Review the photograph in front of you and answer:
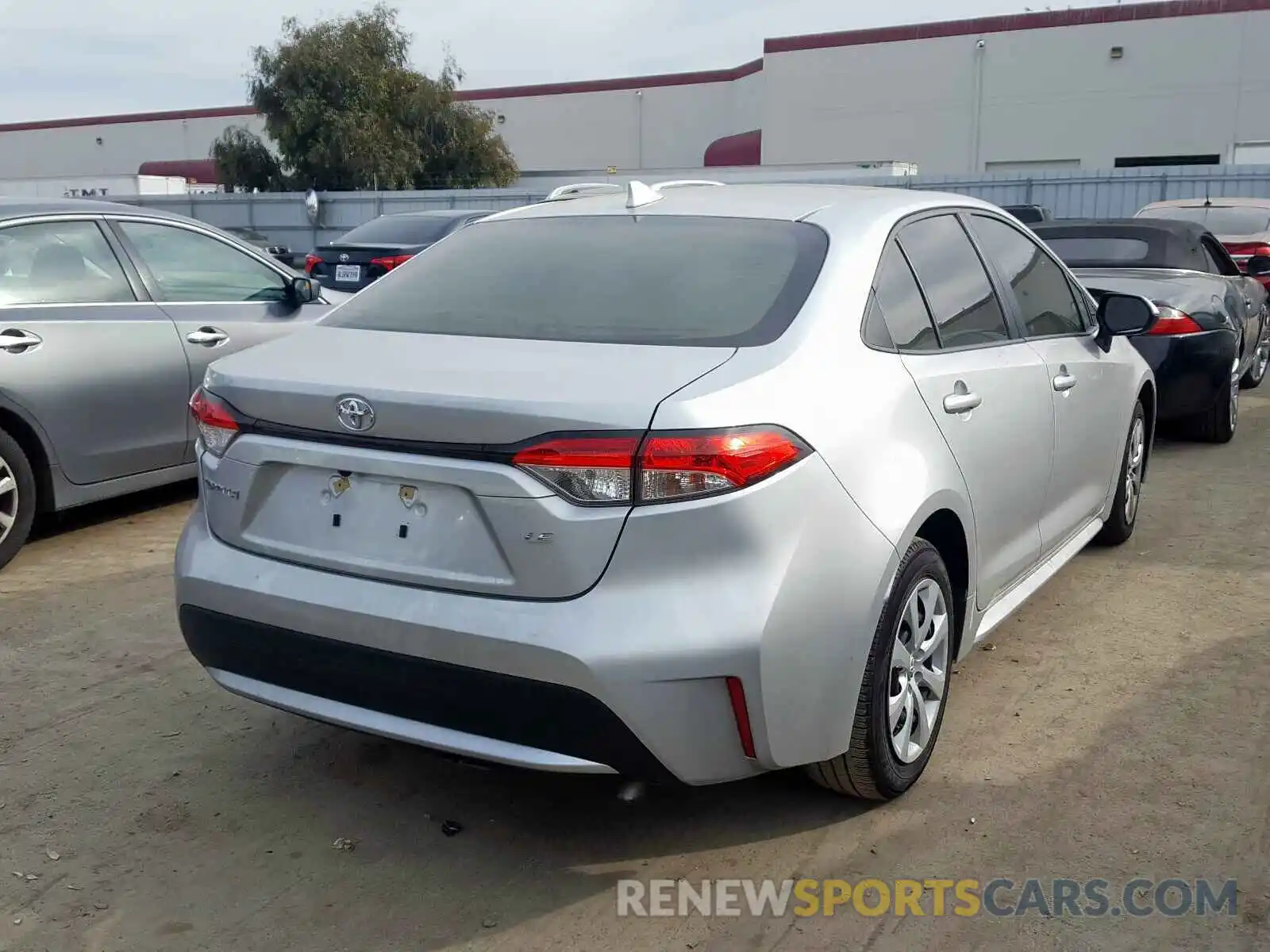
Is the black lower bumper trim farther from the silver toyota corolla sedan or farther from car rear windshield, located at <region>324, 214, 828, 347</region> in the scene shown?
car rear windshield, located at <region>324, 214, 828, 347</region>

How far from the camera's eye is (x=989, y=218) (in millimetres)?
4234

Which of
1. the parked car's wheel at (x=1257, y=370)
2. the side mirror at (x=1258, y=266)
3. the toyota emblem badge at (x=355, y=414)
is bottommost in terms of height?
the parked car's wheel at (x=1257, y=370)

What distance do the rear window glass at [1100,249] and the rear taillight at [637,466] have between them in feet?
21.6

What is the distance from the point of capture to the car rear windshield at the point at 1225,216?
11320 mm

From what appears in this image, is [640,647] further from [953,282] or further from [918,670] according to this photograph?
[953,282]

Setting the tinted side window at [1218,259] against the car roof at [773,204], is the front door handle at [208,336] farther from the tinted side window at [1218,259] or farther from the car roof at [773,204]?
the tinted side window at [1218,259]

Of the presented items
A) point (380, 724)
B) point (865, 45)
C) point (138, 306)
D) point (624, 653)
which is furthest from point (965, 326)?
point (865, 45)

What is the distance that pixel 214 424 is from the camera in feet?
9.89

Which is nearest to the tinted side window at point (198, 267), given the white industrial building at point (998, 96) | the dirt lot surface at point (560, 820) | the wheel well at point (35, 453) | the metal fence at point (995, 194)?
the wheel well at point (35, 453)

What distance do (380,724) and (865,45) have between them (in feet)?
119

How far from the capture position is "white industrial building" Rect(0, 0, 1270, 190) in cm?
3216

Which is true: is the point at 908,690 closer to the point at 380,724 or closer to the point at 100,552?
the point at 380,724

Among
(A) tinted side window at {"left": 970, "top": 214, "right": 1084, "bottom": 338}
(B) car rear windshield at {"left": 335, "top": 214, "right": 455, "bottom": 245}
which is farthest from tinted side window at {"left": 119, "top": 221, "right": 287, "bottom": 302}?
(B) car rear windshield at {"left": 335, "top": 214, "right": 455, "bottom": 245}

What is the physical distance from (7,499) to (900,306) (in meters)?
3.91
